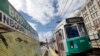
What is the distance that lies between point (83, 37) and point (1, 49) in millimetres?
6995

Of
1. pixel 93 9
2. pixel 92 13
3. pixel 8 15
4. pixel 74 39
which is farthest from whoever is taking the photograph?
pixel 92 13

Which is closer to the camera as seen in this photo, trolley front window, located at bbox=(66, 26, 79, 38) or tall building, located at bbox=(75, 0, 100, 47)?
trolley front window, located at bbox=(66, 26, 79, 38)

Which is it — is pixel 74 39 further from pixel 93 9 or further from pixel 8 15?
pixel 93 9

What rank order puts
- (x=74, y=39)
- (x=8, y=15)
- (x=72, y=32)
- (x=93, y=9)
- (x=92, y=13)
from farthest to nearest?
(x=92, y=13) → (x=93, y=9) → (x=72, y=32) → (x=74, y=39) → (x=8, y=15)

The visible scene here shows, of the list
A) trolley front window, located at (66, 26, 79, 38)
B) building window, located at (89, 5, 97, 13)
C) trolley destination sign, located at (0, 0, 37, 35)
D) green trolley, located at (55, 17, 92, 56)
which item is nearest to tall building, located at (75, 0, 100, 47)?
building window, located at (89, 5, 97, 13)

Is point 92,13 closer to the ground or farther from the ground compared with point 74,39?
farther from the ground

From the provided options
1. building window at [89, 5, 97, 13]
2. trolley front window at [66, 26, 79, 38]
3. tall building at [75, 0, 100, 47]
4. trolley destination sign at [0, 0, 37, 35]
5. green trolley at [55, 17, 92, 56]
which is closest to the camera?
trolley destination sign at [0, 0, 37, 35]

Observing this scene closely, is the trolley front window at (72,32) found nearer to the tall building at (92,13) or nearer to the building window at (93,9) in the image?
the tall building at (92,13)

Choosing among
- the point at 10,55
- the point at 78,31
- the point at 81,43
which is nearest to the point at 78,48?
the point at 81,43

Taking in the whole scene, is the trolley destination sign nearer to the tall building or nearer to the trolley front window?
the trolley front window

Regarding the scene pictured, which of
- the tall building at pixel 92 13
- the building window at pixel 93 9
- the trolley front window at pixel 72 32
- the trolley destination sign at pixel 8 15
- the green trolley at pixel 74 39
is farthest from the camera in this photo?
the building window at pixel 93 9

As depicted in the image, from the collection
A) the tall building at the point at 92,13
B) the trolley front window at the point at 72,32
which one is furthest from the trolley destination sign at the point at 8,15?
the tall building at the point at 92,13

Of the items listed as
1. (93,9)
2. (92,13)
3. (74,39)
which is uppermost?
(93,9)

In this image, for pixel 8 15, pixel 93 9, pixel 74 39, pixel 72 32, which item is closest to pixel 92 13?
pixel 93 9
